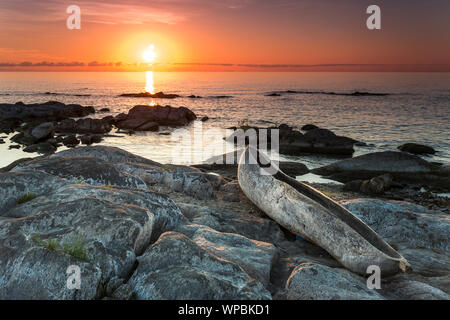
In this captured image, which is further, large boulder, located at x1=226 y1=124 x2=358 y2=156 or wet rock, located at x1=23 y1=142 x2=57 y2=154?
large boulder, located at x1=226 y1=124 x2=358 y2=156

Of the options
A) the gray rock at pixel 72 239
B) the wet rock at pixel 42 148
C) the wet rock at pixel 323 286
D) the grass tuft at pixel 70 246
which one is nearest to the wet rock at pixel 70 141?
the wet rock at pixel 42 148

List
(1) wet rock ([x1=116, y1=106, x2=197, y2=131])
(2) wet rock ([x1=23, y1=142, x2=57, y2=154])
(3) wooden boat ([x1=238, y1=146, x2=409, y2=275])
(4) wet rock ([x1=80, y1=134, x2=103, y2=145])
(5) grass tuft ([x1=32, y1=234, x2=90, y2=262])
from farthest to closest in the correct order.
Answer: (1) wet rock ([x1=116, y1=106, x2=197, y2=131]) → (4) wet rock ([x1=80, y1=134, x2=103, y2=145]) → (2) wet rock ([x1=23, y1=142, x2=57, y2=154]) → (3) wooden boat ([x1=238, y1=146, x2=409, y2=275]) → (5) grass tuft ([x1=32, y1=234, x2=90, y2=262])

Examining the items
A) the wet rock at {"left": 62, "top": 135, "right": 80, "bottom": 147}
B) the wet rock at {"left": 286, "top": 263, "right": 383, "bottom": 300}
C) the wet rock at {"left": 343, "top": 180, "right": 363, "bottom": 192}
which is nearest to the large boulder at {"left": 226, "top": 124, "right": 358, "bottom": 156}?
the wet rock at {"left": 343, "top": 180, "right": 363, "bottom": 192}

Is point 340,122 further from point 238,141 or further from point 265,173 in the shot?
point 265,173

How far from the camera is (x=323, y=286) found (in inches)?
223

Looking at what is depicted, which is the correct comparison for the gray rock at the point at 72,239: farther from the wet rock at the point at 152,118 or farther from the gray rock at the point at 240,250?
the wet rock at the point at 152,118

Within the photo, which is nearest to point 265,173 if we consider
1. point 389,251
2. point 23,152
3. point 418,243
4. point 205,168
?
point 389,251

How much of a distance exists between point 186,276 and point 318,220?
3.75 metres

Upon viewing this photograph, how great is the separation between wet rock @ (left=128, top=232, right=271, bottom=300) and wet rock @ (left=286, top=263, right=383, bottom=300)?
2.70ft

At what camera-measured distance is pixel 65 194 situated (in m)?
6.99

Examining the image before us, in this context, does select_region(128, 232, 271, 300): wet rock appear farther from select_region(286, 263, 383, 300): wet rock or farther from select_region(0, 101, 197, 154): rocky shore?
select_region(0, 101, 197, 154): rocky shore

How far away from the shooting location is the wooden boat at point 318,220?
6867 mm

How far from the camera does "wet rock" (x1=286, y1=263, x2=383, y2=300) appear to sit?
5496 millimetres
